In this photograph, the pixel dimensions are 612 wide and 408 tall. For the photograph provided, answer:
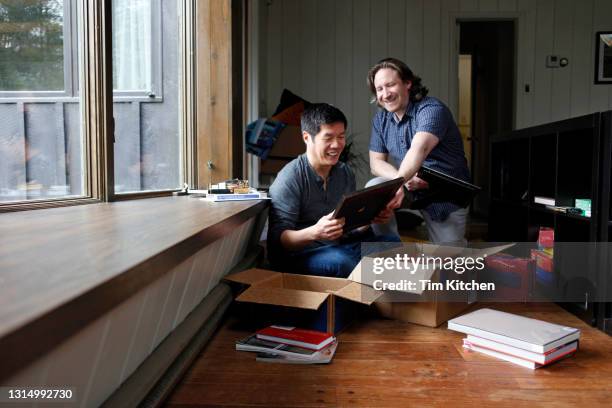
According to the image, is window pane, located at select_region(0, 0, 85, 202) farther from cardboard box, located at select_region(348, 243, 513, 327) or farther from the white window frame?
cardboard box, located at select_region(348, 243, 513, 327)

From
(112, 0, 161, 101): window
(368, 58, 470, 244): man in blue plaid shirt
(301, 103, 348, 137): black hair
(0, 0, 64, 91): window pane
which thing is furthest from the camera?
(368, 58, 470, 244): man in blue plaid shirt

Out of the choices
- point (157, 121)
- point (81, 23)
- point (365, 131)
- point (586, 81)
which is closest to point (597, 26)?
point (586, 81)

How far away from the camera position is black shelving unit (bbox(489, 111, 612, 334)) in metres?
2.09

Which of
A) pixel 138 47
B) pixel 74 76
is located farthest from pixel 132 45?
pixel 74 76

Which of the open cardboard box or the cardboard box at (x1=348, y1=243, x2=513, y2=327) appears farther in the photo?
the cardboard box at (x1=348, y1=243, x2=513, y2=327)

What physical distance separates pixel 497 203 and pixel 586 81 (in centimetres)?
296

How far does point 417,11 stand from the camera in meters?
5.64

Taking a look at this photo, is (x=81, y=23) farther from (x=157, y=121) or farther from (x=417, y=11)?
(x=417, y=11)

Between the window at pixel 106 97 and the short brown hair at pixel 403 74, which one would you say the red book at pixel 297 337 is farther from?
the short brown hair at pixel 403 74

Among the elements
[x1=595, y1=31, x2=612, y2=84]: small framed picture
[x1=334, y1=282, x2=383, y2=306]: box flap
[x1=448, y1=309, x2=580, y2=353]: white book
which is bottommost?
[x1=448, y1=309, x2=580, y2=353]: white book

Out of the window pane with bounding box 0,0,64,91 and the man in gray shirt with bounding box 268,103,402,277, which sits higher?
the window pane with bounding box 0,0,64,91

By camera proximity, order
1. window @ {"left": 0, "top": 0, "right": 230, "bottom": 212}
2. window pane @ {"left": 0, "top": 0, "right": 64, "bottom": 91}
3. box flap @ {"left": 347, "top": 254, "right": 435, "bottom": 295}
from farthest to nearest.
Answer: box flap @ {"left": 347, "top": 254, "right": 435, "bottom": 295} → window @ {"left": 0, "top": 0, "right": 230, "bottom": 212} → window pane @ {"left": 0, "top": 0, "right": 64, "bottom": 91}

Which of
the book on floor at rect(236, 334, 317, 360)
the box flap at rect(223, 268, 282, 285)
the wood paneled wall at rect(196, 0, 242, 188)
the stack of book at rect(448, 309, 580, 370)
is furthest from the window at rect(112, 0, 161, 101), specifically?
the stack of book at rect(448, 309, 580, 370)

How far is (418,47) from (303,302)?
4424 mm
